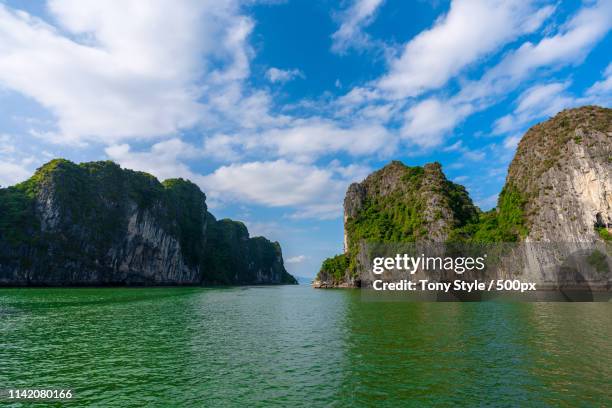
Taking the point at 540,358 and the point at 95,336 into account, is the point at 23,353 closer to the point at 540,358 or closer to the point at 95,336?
the point at 95,336

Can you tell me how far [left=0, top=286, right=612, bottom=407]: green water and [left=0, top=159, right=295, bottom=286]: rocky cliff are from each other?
113m

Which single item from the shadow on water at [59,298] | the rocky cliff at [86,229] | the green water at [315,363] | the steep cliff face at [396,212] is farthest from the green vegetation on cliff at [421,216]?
the shadow on water at [59,298]

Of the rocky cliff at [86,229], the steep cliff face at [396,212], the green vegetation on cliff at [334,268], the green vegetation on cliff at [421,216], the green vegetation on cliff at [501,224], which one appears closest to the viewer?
the green vegetation on cliff at [501,224]

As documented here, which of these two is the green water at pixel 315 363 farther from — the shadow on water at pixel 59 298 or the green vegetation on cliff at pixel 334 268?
the green vegetation on cliff at pixel 334 268

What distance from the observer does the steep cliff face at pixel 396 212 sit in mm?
130625

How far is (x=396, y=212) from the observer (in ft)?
511

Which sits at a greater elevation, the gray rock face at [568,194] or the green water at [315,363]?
the gray rock face at [568,194]

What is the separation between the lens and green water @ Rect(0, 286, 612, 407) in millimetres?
16781

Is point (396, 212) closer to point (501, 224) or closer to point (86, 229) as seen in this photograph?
point (501, 224)

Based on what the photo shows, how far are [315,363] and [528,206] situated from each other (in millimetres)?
108863

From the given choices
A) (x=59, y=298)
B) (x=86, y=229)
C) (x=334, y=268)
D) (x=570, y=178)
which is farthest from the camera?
(x=334, y=268)

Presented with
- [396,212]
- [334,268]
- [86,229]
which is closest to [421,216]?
[396,212]

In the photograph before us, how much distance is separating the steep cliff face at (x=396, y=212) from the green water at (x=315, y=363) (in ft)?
308

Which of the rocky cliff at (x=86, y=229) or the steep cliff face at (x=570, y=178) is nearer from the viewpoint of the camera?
the steep cliff face at (x=570, y=178)
